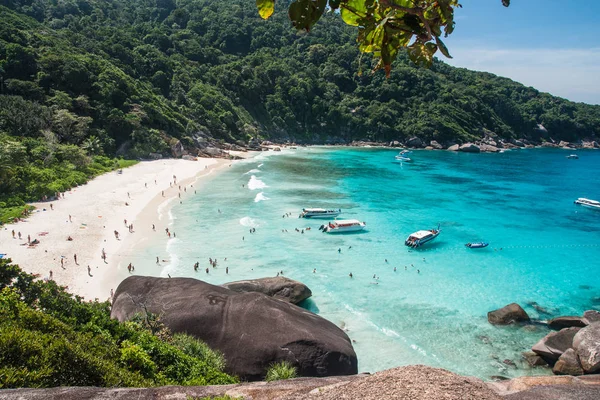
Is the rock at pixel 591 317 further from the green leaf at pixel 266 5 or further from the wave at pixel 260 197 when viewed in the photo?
the wave at pixel 260 197

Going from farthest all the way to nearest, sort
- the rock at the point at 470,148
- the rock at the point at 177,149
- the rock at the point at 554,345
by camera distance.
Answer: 1. the rock at the point at 470,148
2. the rock at the point at 177,149
3. the rock at the point at 554,345

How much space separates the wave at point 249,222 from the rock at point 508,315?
21.5 metres

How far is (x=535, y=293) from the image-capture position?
25.0 meters

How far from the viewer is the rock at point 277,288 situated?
837 inches

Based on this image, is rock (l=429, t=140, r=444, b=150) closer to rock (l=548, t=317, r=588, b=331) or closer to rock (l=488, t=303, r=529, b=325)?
rock (l=488, t=303, r=529, b=325)

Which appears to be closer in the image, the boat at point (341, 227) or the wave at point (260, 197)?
the boat at point (341, 227)

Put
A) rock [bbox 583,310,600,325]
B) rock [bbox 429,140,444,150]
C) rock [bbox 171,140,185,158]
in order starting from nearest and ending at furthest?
1. rock [bbox 583,310,600,325]
2. rock [bbox 171,140,185,158]
3. rock [bbox 429,140,444,150]

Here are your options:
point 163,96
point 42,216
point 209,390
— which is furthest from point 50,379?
point 163,96

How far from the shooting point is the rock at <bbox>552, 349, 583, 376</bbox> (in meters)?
16.1

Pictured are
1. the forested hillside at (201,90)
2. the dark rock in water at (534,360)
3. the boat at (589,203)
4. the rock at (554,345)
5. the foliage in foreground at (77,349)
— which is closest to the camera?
the foliage in foreground at (77,349)


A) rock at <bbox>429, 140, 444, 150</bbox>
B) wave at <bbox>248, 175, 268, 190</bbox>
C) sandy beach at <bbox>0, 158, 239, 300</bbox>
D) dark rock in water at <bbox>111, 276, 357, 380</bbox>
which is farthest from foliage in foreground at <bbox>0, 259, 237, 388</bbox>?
rock at <bbox>429, 140, 444, 150</bbox>

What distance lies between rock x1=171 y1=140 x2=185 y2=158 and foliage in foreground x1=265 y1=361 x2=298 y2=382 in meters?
62.9

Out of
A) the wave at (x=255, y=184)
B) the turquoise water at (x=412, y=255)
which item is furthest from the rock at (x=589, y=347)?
the wave at (x=255, y=184)

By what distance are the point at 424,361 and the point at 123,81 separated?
236 feet
